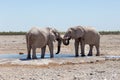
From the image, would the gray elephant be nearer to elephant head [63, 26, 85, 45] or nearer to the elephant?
elephant head [63, 26, 85, 45]

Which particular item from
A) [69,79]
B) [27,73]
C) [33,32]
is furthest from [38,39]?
[69,79]

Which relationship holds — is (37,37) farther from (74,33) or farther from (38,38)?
(74,33)

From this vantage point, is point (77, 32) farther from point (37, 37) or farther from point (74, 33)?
point (37, 37)

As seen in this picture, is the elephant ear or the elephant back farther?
the elephant ear

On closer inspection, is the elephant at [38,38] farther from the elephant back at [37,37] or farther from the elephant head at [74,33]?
the elephant head at [74,33]

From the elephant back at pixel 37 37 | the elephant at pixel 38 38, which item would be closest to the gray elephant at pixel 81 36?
the elephant at pixel 38 38

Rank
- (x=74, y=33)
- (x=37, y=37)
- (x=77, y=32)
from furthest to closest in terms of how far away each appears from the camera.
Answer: (x=74, y=33), (x=77, y=32), (x=37, y=37)

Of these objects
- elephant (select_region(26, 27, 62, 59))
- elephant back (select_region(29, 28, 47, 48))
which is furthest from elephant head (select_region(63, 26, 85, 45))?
elephant back (select_region(29, 28, 47, 48))

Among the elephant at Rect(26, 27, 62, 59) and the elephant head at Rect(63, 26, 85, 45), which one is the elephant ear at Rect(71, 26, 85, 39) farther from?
the elephant at Rect(26, 27, 62, 59)

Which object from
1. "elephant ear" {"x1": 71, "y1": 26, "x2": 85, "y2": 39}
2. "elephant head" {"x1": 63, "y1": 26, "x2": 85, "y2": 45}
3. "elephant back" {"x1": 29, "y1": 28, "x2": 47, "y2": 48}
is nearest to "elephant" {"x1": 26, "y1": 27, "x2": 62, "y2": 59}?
"elephant back" {"x1": 29, "y1": 28, "x2": 47, "y2": 48}

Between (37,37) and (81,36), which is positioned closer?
(37,37)

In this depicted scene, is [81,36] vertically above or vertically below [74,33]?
below

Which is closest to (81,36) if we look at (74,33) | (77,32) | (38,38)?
(77,32)

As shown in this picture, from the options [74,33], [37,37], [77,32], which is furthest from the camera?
[74,33]
